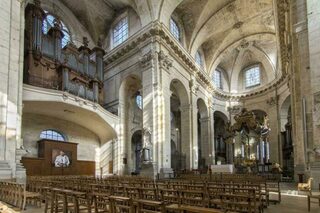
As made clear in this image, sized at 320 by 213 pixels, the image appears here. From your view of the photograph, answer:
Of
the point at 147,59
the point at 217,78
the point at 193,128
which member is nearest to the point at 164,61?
the point at 147,59

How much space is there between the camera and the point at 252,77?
114ft

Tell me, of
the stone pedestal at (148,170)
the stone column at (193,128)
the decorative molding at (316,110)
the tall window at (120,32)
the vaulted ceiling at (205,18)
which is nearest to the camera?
the decorative molding at (316,110)

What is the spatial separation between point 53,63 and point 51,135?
529 centimetres

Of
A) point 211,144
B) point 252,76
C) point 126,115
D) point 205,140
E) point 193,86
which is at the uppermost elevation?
point 252,76

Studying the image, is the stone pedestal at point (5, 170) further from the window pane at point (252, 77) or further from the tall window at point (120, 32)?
the window pane at point (252, 77)

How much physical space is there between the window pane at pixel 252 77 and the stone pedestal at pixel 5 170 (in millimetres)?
28933

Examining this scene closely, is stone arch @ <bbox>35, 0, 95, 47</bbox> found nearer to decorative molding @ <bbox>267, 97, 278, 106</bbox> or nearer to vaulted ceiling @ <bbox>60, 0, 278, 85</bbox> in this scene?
vaulted ceiling @ <bbox>60, 0, 278, 85</bbox>

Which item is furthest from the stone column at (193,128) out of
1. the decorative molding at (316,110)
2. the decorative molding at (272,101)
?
the decorative molding at (316,110)

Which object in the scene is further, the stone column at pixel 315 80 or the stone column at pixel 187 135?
the stone column at pixel 187 135

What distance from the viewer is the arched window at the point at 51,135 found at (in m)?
19.1

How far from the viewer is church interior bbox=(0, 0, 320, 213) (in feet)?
39.5

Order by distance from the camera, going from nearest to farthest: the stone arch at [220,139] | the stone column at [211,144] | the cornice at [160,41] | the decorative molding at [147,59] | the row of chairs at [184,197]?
the row of chairs at [184,197]
the decorative molding at [147,59]
the cornice at [160,41]
the stone column at [211,144]
the stone arch at [220,139]

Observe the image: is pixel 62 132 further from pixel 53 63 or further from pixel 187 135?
pixel 187 135

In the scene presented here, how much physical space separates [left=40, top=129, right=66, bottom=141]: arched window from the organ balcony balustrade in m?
3.63
